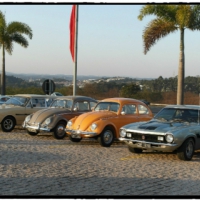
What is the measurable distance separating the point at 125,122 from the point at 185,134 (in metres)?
3.37

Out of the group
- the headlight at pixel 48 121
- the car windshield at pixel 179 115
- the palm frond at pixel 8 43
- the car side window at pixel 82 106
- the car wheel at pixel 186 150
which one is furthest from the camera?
the palm frond at pixel 8 43

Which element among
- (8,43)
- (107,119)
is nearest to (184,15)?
(107,119)

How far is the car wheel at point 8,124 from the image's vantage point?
17594 millimetres

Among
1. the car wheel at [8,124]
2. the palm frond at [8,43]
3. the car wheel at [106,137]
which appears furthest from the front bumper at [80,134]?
the palm frond at [8,43]

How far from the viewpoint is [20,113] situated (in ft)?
58.1

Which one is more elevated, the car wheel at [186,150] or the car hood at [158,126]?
the car hood at [158,126]

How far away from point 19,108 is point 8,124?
0.80m

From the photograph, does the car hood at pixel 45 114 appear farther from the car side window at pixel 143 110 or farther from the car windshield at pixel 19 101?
the car side window at pixel 143 110

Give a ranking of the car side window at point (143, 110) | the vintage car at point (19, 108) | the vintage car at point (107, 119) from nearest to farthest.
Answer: the vintage car at point (107, 119), the car side window at point (143, 110), the vintage car at point (19, 108)

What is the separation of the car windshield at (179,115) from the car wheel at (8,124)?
7.43m

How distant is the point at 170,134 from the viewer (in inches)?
432

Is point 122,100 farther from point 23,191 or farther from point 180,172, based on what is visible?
point 23,191

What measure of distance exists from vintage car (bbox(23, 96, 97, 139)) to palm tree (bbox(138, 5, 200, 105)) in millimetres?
10113

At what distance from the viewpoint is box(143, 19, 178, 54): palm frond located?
2528 cm
